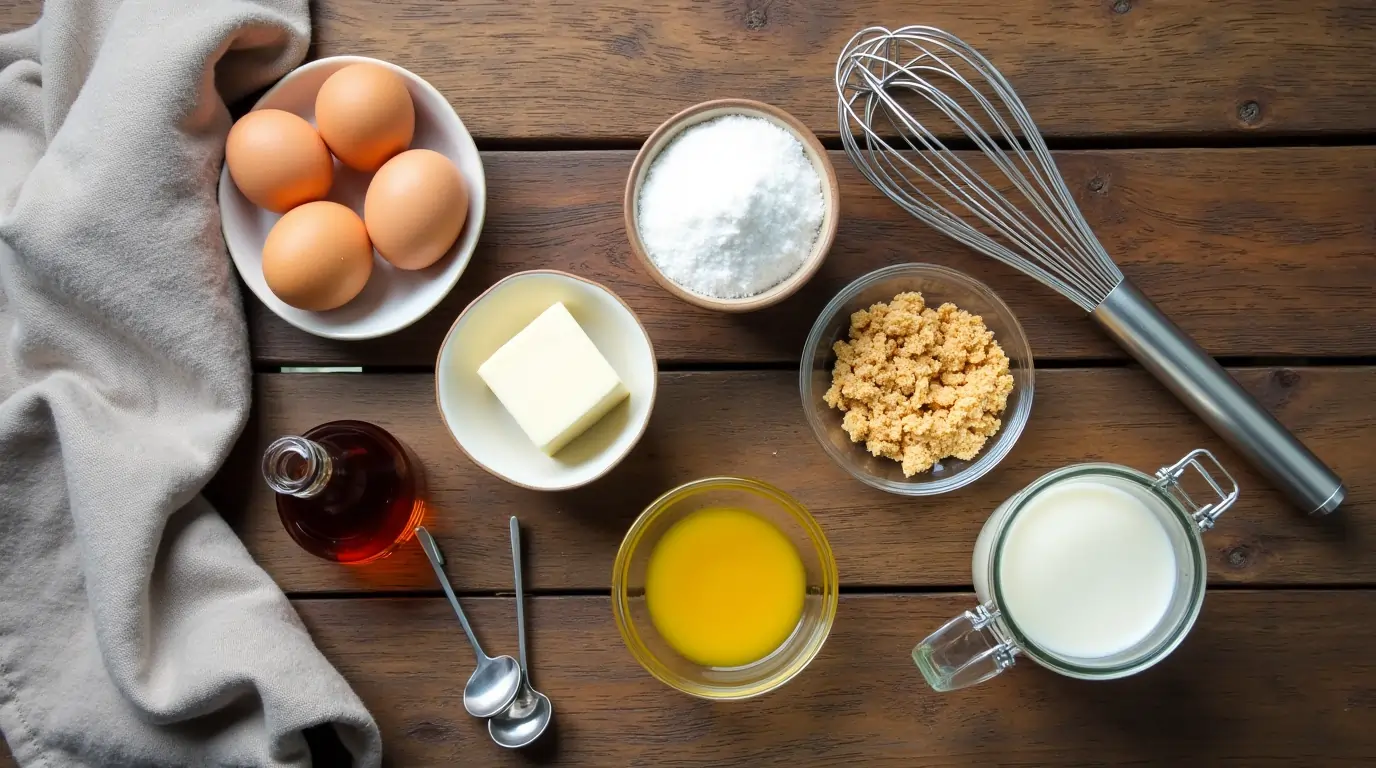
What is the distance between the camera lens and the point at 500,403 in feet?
2.95

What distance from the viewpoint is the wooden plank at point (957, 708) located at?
92 cm

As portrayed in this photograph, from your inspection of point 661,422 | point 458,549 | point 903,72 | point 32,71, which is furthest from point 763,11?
point 32,71

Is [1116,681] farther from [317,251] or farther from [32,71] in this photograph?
[32,71]

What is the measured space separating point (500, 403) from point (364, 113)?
1.02 ft

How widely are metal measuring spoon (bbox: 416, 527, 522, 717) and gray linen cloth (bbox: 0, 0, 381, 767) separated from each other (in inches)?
4.1

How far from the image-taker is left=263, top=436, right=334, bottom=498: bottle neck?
0.74m

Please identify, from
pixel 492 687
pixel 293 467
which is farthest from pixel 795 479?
pixel 293 467

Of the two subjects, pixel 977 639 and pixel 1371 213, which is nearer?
pixel 977 639

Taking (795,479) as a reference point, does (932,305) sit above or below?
above

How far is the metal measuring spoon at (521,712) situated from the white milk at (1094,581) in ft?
1.58

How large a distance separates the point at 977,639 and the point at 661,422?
1.25ft

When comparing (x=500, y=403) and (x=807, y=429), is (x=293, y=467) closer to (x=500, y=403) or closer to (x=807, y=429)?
(x=500, y=403)

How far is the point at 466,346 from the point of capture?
858 millimetres

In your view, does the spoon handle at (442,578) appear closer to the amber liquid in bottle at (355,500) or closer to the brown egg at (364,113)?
the amber liquid in bottle at (355,500)
